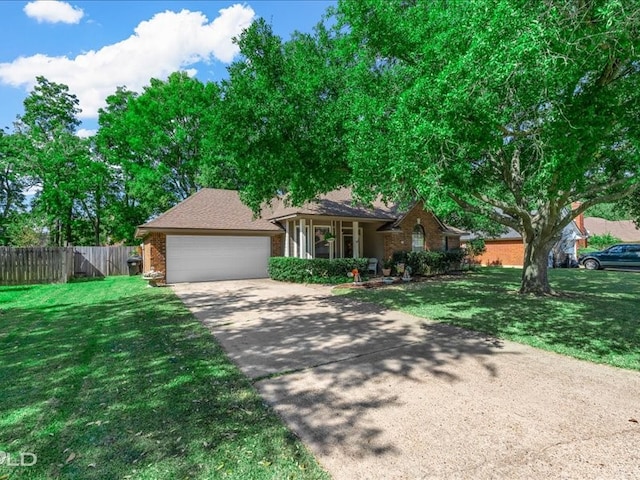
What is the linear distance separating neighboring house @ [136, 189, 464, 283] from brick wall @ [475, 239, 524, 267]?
9.21 m

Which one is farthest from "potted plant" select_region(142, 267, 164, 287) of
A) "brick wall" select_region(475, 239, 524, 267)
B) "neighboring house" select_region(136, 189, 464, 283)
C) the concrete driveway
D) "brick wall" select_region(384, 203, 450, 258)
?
"brick wall" select_region(475, 239, 524, 267)

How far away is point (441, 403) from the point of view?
349 centimetres

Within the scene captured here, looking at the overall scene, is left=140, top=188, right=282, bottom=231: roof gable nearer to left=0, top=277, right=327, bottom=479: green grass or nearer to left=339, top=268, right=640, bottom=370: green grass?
left=339, top=268, right=640, bottom=370: green grass

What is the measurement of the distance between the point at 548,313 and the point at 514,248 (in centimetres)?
1996

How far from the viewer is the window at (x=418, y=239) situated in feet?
61.1

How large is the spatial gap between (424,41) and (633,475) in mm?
8150

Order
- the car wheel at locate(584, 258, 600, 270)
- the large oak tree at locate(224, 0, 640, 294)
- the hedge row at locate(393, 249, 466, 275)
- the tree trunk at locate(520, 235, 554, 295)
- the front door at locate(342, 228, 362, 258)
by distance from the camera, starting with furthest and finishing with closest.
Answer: the car wheel at locate(584, 258, 600, 270) < the front door at locate(342, 228, 362, 258) < the hedge row at locate(393, 249, 466, 275) < the tree trunk at locate(520, 235, 554, 295) < the large oak tree at locate(224, 0, 640, 294)

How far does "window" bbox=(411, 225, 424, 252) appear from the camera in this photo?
61.1 feet

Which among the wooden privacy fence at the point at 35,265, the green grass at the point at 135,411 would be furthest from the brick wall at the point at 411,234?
the wooden privacy fence at the point at 35,265

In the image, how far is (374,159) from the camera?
7.63 meters

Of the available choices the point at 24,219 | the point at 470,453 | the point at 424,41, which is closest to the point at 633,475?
the point at 470,453

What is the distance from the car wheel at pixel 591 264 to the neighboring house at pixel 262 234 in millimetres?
10354

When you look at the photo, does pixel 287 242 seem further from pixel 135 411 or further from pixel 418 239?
pixel 135 411

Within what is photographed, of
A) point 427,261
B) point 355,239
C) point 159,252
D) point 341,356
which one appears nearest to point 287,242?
point 355,239
